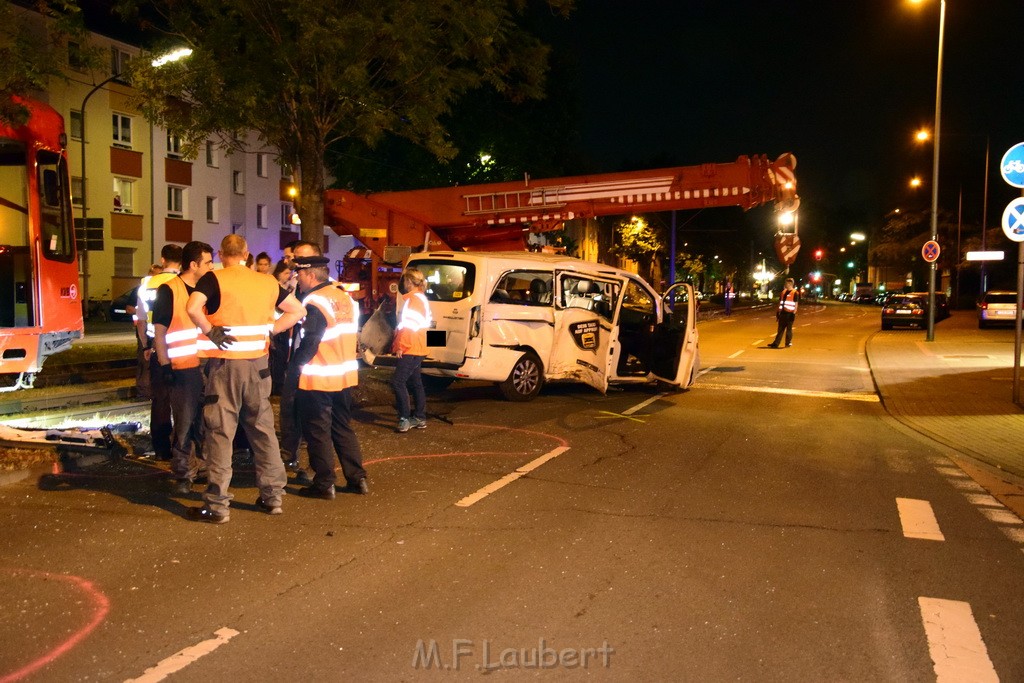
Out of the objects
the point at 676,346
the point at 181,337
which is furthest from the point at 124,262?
the point at 181,337

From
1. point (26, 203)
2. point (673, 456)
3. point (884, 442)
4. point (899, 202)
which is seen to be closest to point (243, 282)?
point (673, 456)

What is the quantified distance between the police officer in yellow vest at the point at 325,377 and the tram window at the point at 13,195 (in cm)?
542

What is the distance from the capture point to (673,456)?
8.94 m

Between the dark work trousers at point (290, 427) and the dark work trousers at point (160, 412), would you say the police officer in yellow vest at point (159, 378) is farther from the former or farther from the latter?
the dark work trousers at point (290, 427)

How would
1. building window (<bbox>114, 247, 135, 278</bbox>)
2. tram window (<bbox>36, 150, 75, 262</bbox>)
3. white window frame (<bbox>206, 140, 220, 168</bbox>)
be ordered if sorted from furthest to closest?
white window frame (<bbox>206, 140, 220, 168</bbox>)
building window (<bbox>114, 247, 135, 278</bbox>)
tram window (<bbox>36, 150, 75, 262</bbox>)

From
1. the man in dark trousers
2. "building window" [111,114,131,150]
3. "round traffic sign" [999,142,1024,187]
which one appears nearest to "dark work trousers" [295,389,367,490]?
"round traffic sign" [999,142,1024,187]

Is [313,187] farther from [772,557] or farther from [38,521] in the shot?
[772,557]

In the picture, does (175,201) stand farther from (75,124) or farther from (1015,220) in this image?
(1015,220)

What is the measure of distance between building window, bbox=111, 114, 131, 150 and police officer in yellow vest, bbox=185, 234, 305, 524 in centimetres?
3606

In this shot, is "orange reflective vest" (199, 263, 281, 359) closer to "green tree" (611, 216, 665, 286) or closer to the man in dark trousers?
the man in dark trousers

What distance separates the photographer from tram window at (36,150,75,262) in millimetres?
10672

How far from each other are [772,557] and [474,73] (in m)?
11.1

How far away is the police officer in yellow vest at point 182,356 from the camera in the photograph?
689 centimetres

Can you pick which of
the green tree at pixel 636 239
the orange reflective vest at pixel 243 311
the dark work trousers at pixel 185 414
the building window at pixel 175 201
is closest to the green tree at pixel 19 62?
the dark work trousers at pixel 185 414
